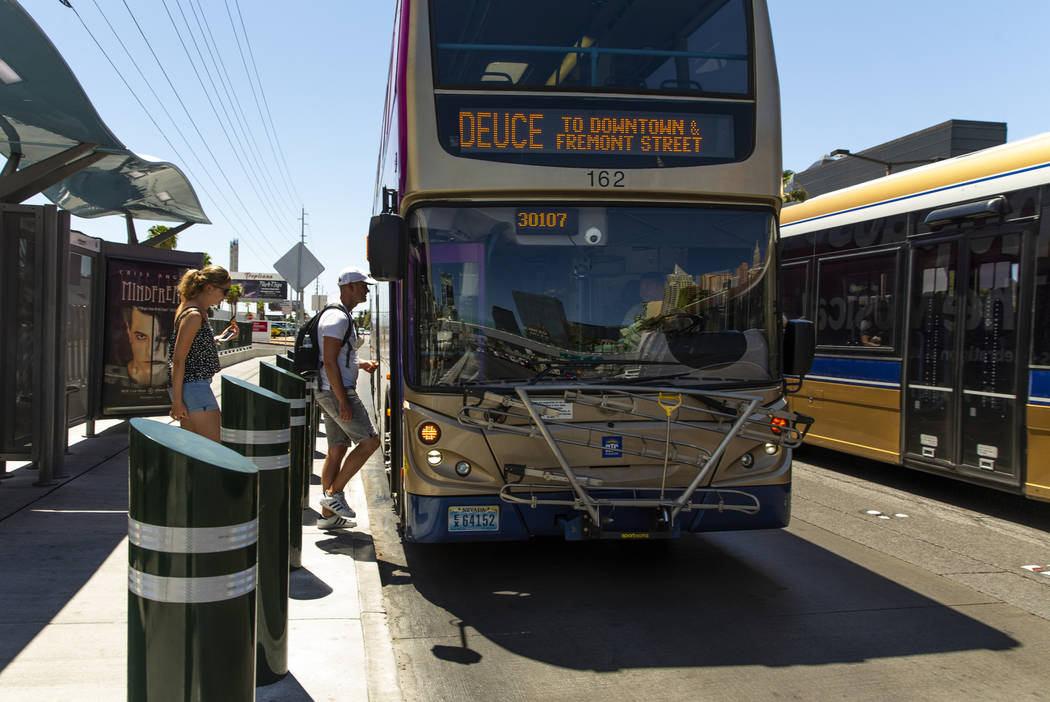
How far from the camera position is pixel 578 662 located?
4480mm

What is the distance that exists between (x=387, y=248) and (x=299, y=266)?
10.3 metres

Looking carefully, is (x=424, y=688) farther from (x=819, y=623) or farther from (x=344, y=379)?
(x=344, y=379)

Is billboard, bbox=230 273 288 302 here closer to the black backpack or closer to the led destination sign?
the black backpack

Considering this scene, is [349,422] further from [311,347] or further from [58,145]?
[58,145]

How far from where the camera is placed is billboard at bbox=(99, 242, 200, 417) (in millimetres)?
9711

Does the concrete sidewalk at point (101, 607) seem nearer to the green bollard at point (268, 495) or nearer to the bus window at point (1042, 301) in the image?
the green bollard at point (268, 495)

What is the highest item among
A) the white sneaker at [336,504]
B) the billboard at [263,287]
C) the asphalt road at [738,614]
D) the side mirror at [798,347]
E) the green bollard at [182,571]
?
the billboard at [263,287]

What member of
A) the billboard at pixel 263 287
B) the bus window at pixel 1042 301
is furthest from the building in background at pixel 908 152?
the billboard at pixel 263 287

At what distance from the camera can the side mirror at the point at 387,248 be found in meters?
5.37

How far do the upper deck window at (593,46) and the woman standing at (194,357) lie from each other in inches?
89.3

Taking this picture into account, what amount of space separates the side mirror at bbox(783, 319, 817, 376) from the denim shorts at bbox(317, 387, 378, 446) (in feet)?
10.2

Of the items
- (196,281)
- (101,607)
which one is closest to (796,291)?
(196,281)

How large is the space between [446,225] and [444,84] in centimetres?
91

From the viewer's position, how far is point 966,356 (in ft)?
27.2
